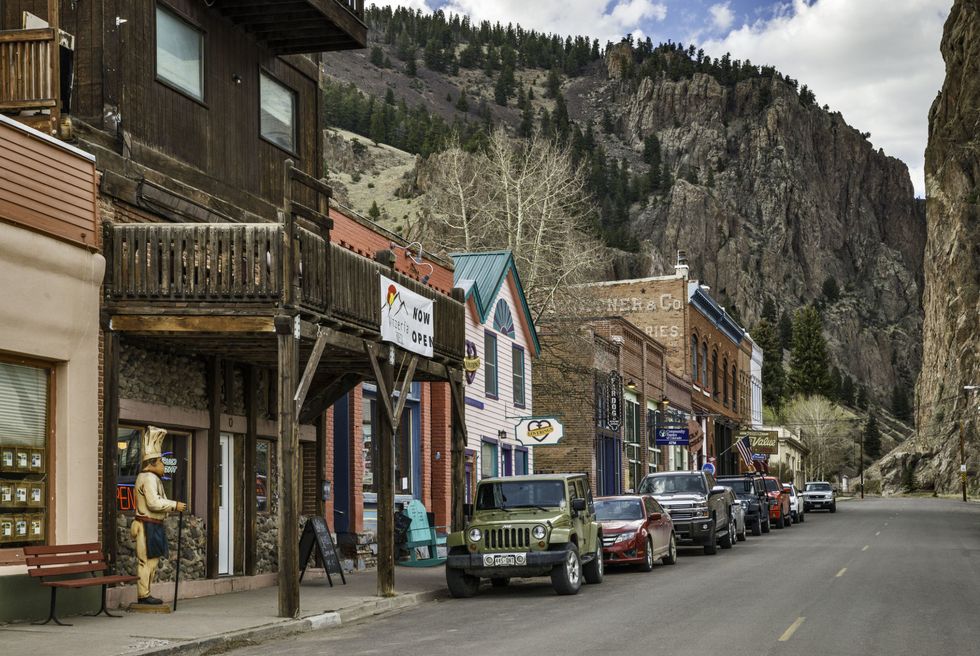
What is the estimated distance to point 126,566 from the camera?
52.7 feet

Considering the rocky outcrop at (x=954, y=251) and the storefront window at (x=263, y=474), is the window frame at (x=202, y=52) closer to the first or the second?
→ the storefront window at (x=263, y=474)

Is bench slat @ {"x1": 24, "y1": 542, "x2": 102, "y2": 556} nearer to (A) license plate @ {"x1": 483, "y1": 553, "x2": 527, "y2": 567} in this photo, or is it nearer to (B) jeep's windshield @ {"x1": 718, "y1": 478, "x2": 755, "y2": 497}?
(A) license plate @ {"x1": 483, "y1": 553, "x2": 527, "y2": 567}

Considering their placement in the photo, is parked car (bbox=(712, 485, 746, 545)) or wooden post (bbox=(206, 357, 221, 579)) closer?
wooden post (bbox=(206, 357, 221, 579))

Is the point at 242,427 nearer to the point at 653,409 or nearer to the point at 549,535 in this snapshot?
the point at 549,535

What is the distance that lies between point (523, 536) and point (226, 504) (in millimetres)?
4585

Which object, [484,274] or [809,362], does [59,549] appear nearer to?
[484,274]

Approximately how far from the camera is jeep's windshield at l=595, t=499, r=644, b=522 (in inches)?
940

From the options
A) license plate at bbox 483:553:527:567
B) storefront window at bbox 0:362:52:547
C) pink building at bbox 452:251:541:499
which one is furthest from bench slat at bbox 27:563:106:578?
pink building at bbox 452:251:541:499

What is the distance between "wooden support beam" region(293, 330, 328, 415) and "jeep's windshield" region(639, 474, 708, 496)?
1551 cm

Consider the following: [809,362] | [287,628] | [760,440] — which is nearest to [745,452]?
[760,440]

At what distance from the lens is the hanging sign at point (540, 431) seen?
28.1 metres

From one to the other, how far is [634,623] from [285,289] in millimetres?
5775

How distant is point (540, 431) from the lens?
28359 mm

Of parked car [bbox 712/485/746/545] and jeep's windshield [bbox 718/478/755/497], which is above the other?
jeep's windshield [bbox 718/478/755/497]
